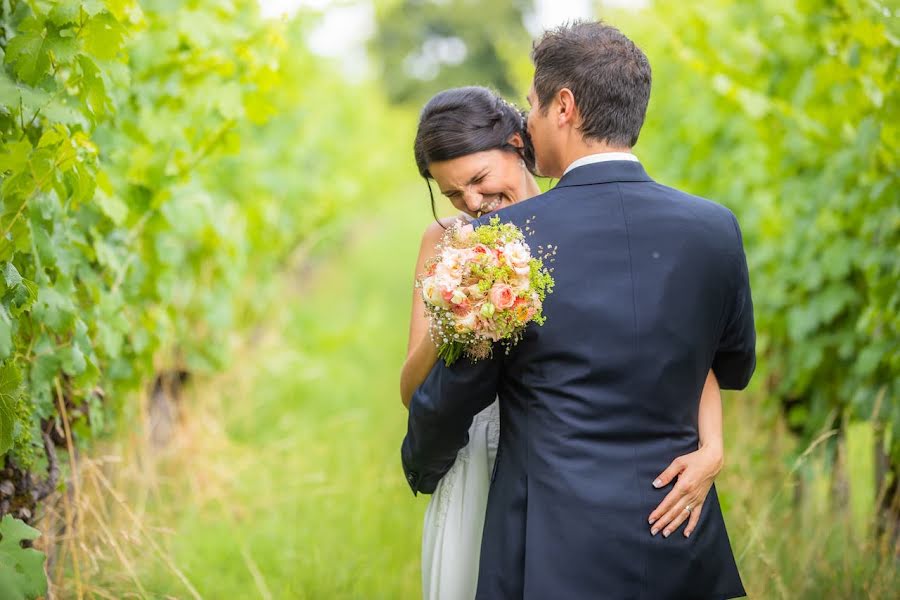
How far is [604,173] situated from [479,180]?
69 cm

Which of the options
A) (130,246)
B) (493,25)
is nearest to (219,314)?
(130,246)

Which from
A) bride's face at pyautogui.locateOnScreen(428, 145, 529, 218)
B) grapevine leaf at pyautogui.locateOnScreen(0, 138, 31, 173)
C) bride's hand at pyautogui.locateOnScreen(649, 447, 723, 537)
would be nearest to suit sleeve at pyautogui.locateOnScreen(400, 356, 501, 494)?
bride's hand at pyautogui.locateOnScreen(649, 447, 723, 537)

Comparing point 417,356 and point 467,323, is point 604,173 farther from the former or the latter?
point 417,356

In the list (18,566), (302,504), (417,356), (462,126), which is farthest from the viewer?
(302,504)

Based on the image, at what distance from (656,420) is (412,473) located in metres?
0.80

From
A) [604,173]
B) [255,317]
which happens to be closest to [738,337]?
→ [604,173]

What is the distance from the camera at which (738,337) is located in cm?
243

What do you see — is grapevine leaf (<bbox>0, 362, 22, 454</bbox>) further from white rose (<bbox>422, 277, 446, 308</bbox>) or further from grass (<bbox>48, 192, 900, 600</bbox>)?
white rose (<bbox>422, 277, 446, 308</bbox>)

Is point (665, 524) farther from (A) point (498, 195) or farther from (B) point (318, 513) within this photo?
(B) point (318, 513)

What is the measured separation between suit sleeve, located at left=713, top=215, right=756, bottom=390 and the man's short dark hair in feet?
1.25

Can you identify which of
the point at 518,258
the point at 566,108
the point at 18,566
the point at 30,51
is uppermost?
the point at 30,51

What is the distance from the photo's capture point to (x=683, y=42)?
6.12 metres

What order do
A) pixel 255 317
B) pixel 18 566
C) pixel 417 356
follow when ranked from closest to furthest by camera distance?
pixel 18 566, pixel 417 356, pixel 255 317

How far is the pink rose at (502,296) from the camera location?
1979 millimetres
